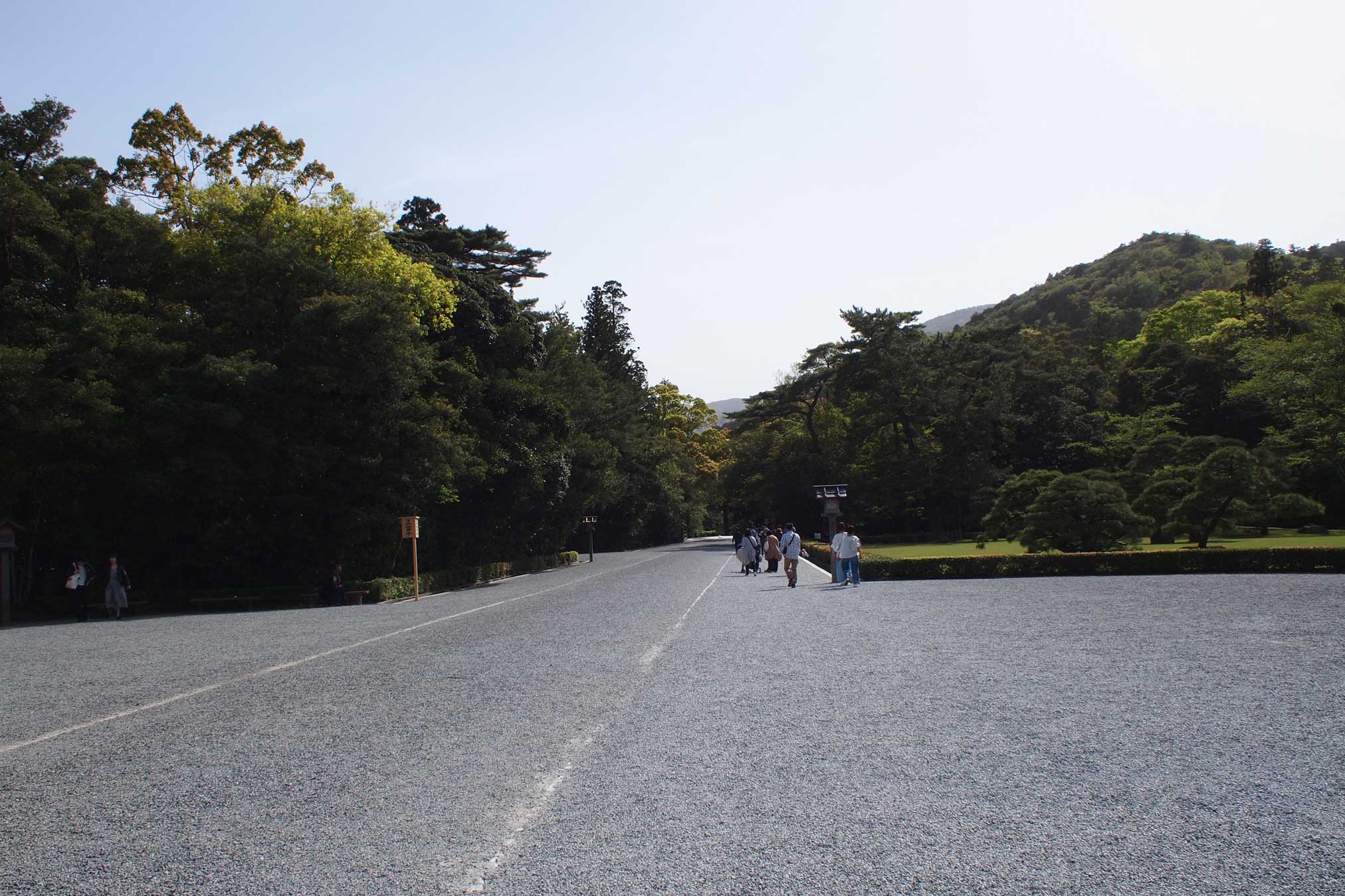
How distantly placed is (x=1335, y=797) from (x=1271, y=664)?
5.00 metres

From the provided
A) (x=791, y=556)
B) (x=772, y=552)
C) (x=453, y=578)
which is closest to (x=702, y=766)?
(x=791, y=556)

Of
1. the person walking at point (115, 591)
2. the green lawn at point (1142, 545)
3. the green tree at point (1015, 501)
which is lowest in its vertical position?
the green lawn at point (1142, 545)

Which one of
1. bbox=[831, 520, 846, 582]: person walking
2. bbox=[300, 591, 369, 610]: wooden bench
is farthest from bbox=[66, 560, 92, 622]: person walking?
bbox=[831, 520, 846, 582]: person walking

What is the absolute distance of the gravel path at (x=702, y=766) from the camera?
13.7 ft

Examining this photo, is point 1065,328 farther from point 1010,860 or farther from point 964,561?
point 1010,860

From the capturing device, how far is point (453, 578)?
32.3 m

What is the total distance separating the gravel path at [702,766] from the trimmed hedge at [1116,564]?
39.6 ft

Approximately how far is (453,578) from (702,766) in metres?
27.6

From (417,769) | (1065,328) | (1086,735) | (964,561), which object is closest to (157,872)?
(417,769)

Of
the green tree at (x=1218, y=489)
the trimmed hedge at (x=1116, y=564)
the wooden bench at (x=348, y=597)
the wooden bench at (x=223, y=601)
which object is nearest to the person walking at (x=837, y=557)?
the trimmed hedge at (x=1116, y=564)

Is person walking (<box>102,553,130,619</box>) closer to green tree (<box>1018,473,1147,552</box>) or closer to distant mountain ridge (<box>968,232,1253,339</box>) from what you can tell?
green tree (<box>1018,473,1147,552</box>)

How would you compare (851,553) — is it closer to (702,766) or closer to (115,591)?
(115,591)

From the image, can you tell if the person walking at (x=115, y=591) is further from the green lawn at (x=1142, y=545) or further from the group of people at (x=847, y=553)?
the green lawn at (x=1142, y=545)

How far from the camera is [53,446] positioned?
886 inches
